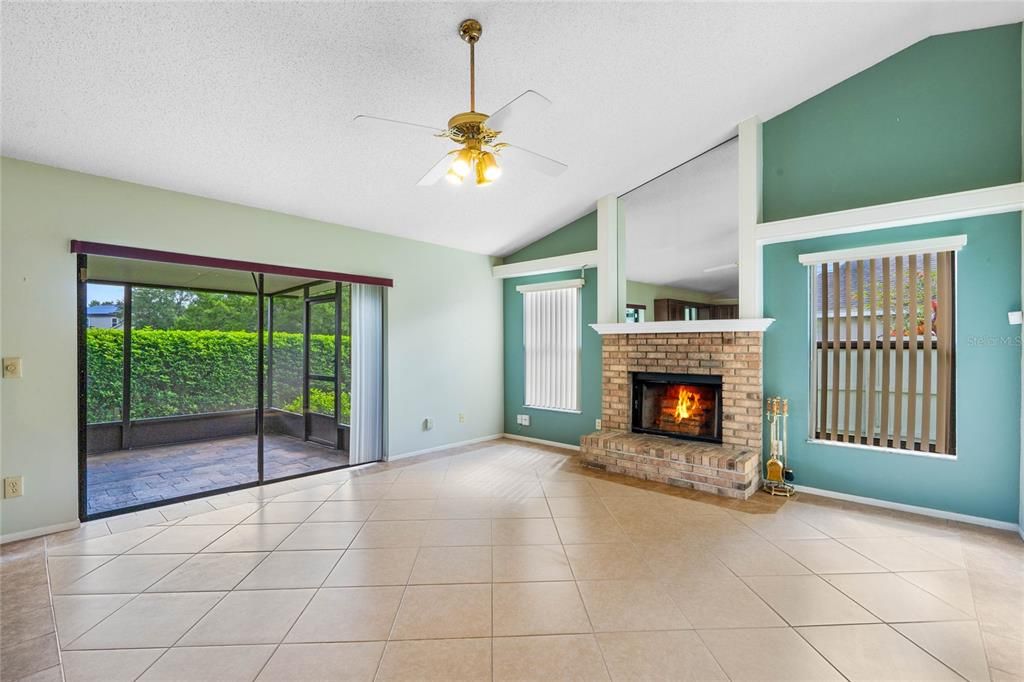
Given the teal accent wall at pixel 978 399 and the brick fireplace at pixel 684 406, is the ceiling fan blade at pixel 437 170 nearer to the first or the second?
the brick fireplace at pixel 684 406

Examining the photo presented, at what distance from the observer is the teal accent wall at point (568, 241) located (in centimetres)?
553

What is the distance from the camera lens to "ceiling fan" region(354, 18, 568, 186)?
2.23 meters

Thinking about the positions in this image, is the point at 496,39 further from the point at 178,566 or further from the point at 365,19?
the point at 178,566

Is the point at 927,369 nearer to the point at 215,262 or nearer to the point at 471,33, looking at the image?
the point at 471,33

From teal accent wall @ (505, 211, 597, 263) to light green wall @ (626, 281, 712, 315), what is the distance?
656 millimetres

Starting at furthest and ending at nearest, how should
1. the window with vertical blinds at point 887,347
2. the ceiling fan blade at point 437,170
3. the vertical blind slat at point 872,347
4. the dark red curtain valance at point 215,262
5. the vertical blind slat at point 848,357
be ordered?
the vertical blind slat at point 848,357
the vertical blind slat at point 872,347
the window with vertical blinds at point 887,347
the dark red curtain valance at point 215,262
the ceiling fan blade at point 437,170

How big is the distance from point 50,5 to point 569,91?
2.80 metres

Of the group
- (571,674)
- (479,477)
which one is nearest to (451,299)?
(479,477)

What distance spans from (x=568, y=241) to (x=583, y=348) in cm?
133

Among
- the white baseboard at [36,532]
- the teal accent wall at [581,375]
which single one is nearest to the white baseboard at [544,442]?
the teal accent wall at [581,375]

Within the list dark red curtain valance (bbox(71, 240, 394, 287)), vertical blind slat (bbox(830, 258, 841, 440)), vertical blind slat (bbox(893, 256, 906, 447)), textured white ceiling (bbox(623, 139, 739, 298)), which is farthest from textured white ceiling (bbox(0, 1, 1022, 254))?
vertical blind slat (bbox(893, 256, 906, 447))

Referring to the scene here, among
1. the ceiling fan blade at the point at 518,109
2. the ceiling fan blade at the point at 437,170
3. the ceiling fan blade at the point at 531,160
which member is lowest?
the ceiling fan blade at the point at 437,170

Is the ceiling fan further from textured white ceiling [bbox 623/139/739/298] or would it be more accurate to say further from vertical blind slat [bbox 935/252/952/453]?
vertical blind slat [bbox 935/252/952/453]

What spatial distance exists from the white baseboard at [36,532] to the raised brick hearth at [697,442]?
421 centimetres
